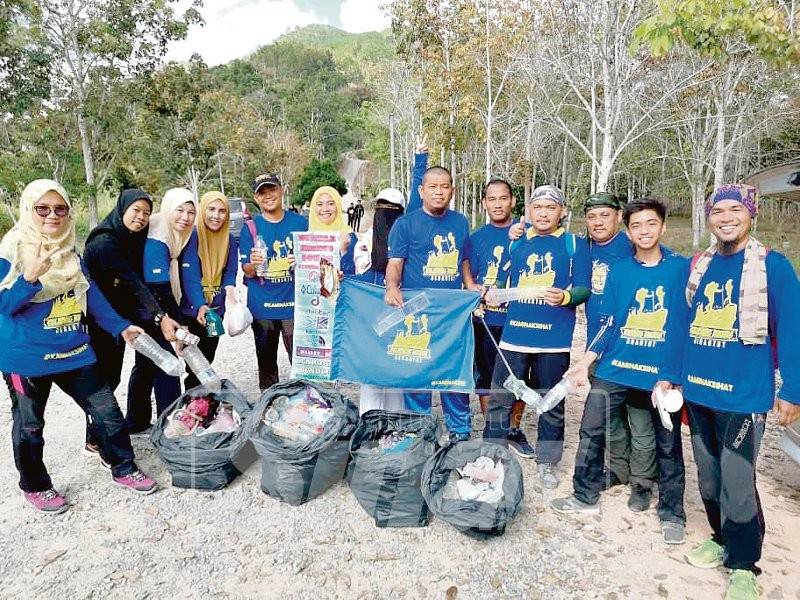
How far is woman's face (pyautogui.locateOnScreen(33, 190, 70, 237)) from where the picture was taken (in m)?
2.98

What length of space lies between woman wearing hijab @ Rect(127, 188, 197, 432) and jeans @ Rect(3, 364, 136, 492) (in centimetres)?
48

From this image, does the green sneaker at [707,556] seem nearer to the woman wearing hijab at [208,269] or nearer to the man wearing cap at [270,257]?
the man wearing cap at [270,257]

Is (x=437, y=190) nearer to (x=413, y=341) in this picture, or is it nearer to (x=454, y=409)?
(x=413, y=341)

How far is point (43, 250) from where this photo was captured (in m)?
2.97

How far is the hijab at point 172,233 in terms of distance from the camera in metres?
3.75

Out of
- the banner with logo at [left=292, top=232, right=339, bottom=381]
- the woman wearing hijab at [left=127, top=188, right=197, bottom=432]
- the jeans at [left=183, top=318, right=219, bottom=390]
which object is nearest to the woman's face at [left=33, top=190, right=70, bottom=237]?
the woman wearing hijab at [left=127, top=188, right=197, bottom=432]

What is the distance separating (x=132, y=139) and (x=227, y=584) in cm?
1780

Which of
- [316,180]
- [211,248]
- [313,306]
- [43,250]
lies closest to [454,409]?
[313,306]

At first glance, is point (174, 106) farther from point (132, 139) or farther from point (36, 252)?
point (36, 252)

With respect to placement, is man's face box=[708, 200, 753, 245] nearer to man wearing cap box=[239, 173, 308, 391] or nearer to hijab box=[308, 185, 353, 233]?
hijab box=[308, 185, 353, 233]

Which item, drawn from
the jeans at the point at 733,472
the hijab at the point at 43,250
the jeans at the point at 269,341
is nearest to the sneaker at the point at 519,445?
the jeans at the point at 733,472

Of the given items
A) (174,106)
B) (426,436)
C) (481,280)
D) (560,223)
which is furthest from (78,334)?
(174,106)

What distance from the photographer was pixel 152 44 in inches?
654

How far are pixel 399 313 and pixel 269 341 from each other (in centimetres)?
129
